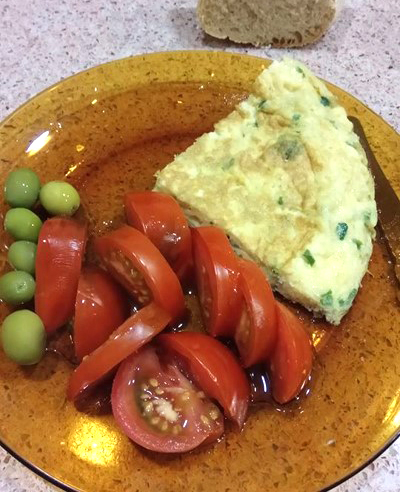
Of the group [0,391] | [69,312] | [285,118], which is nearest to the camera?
[0,391]

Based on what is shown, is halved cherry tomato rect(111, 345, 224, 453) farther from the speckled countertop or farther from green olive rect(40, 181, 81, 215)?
the speckled countertop

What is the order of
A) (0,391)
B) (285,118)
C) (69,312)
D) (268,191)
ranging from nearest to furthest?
(0,391), (69,312), (268,191), (285,118)

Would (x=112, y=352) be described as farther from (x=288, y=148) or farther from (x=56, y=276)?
(x=288, y=148)

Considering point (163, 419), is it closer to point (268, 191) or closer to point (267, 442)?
point (267, 442)

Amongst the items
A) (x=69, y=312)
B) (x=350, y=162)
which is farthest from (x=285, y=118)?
(x=69, y=312)

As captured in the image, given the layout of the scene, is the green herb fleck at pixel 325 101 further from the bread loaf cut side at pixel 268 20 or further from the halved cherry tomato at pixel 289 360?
the halved cherry tomato at pixel 289 360

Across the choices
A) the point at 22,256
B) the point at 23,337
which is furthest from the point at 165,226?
the point at 23,337

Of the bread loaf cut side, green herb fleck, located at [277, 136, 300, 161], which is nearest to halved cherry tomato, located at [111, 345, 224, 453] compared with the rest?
green herb fleck, located at [277, 136, 300, 161]
